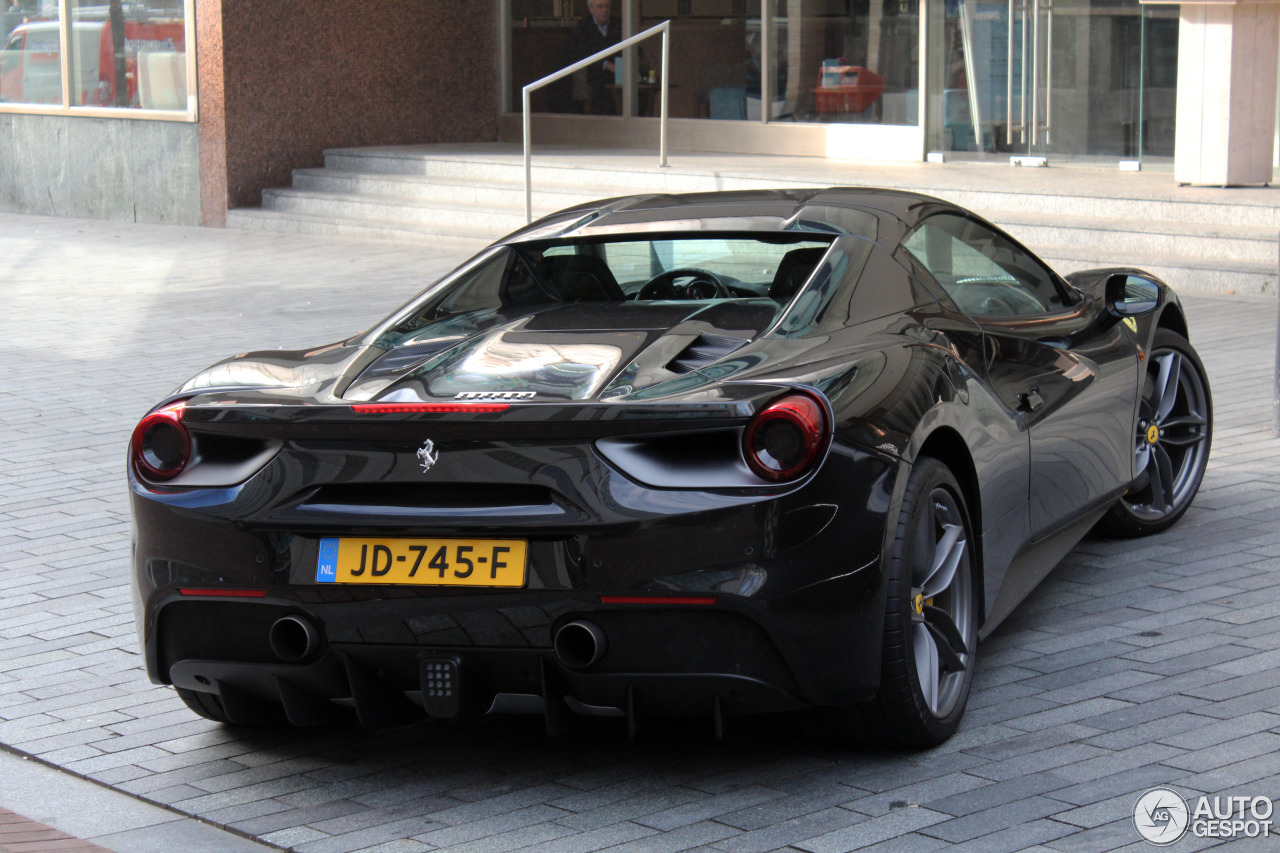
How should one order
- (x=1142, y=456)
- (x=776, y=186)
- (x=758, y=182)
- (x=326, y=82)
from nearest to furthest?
1. (x=1142, y=456)
2. (x=758, y=182)
3. (x=776, y=186)
4. (x=326, y=82)

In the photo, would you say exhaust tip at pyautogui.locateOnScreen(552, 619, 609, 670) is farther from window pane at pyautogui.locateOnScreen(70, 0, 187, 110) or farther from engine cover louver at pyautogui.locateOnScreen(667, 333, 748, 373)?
window pane at pyautogui.locateOnScreen(70, 0, 187, 110)

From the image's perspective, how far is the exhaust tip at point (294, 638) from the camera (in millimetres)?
3658

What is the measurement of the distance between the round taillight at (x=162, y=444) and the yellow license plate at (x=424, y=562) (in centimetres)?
47

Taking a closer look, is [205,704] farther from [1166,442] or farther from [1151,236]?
[1151,236]

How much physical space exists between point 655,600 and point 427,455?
0.58 m

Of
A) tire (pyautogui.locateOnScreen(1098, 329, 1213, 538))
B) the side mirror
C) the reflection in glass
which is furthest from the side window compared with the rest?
the reflection in glass

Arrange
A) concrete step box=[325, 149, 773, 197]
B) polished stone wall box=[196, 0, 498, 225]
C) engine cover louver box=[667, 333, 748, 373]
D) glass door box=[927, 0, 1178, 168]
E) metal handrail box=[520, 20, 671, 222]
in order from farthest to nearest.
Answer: polished stone wall box=[196, 0, 498, 225] < glass door box=[927, 0, 1178, 168] < concrete step box=[325, 149, 773, 197] < metal handrail box=[520, 20, 671, 222] < engine cover louver box=[667, 333, 748, 373]

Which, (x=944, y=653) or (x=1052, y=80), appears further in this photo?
(x=1052, y=80)

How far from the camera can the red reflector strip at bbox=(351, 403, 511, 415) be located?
3.57 m

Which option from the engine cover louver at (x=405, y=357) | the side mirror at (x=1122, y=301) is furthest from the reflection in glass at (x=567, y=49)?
the engine cover louver at (x=405, y=357)

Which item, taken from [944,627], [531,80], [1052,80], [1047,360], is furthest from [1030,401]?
[531,80]

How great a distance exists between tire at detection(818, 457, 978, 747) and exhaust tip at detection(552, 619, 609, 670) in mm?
643

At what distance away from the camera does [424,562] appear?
11.7ft

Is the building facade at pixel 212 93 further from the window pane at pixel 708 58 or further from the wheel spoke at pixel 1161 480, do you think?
the wheel spoke at pixel 1161 480
